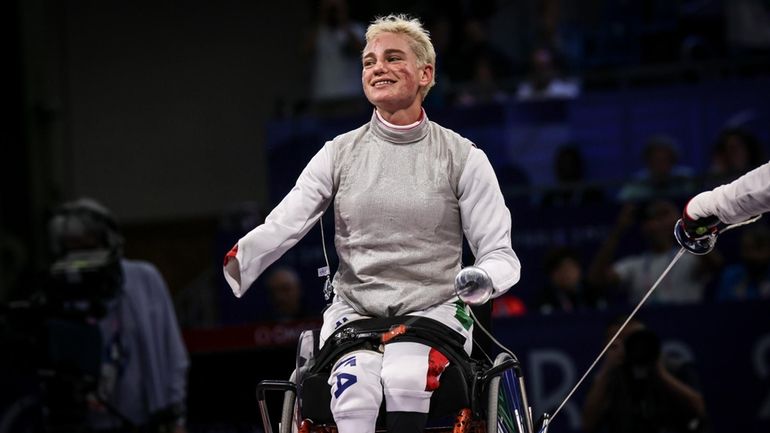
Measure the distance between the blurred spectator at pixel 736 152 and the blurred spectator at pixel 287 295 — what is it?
2.56m

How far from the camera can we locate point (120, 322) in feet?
19.0

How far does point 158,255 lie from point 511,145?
13.8 feet

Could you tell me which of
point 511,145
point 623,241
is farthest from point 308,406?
point 511,145

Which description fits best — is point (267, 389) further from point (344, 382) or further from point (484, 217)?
point (484, 217)

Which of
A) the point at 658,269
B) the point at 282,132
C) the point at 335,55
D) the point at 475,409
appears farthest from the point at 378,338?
the point at 335,55

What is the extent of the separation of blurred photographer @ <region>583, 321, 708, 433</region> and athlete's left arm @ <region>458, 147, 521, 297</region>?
6.16ft

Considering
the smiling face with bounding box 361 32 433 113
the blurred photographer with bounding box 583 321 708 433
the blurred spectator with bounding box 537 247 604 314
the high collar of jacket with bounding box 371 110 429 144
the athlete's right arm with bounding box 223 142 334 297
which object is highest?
the smiling face with bounding box 361 32 433 113

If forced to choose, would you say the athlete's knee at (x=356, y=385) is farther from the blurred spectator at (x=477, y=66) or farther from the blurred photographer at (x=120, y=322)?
the blurred spectator at (x=477, y=66)

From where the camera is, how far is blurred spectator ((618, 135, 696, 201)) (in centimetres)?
786

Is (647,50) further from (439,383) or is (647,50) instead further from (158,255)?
(439,383)

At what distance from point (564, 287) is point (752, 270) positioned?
1063 mm

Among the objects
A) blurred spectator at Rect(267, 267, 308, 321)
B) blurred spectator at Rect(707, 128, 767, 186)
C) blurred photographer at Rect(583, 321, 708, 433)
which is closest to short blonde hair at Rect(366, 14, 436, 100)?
blurred photographer at Rect(583, 321, 708, 433)

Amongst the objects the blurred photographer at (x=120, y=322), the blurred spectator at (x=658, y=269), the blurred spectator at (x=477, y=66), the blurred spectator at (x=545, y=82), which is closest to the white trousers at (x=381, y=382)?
the blurred photographer at (x=120, y=322)

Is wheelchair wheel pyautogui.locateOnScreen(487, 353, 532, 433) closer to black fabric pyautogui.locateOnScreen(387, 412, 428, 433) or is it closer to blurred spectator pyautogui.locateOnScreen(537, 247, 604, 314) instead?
black fabric pyautogui.locateOnScreen(387, 412, 428, 433)
